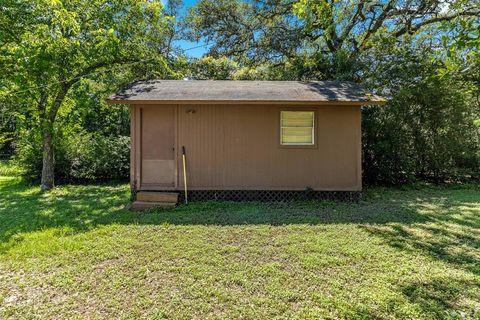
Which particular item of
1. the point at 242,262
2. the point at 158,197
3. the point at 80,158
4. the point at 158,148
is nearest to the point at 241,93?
the point at 158,148

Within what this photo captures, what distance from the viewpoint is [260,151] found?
636cm

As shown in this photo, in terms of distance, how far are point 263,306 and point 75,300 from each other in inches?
67.1

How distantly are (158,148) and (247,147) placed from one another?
1.95 meters

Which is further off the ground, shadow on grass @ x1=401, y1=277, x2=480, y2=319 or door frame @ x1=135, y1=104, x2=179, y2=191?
door frame @ x1=135, y1=104, x2=179, y2=191

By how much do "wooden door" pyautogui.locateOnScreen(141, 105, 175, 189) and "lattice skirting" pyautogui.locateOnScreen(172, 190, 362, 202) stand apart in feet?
1.89

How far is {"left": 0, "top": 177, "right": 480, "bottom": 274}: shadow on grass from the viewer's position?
4012mm

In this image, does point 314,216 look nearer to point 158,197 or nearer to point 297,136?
point 297,136

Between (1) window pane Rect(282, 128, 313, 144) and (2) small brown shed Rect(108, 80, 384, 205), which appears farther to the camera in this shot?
(1) window pane Rect(282, 128, 313, 144)

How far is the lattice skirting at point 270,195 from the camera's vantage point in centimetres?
639

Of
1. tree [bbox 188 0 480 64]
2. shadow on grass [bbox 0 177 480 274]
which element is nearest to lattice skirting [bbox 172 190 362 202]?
shadow on grass [bbox 0 177 480 274]

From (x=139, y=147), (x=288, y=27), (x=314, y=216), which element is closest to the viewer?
(x=314, y=216)

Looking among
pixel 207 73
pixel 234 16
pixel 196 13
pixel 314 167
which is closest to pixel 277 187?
pixel 314 167

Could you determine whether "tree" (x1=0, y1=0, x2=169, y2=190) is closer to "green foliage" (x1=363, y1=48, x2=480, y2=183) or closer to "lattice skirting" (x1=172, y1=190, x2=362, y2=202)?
"lattice skirting" (x1=172, y1=190, x2=362, y2=202)

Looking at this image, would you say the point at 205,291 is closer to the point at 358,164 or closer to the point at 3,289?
the point at 3,289
